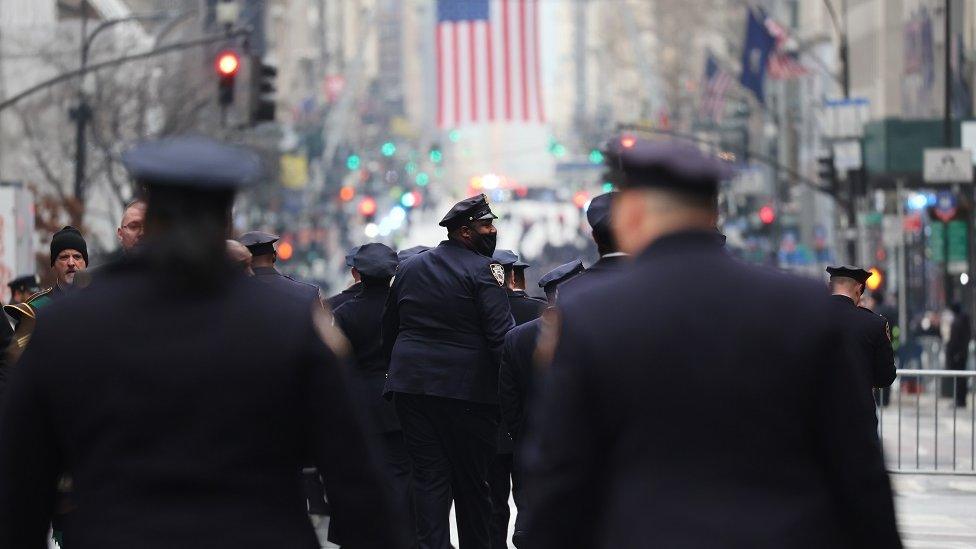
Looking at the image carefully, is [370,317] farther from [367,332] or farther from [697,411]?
[697,411]

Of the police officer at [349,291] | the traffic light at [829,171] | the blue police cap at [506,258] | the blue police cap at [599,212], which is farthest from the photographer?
the traffic light at [829,171]

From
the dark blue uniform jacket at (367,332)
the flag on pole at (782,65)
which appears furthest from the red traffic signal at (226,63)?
the flag on pole at (782,65)

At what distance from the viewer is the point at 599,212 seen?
346 inches

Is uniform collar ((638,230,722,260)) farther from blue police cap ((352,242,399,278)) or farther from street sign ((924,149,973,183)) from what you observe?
street sign ((924,149,973,183))

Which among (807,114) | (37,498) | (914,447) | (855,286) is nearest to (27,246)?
(914,447)

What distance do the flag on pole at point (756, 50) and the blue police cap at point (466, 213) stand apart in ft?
142

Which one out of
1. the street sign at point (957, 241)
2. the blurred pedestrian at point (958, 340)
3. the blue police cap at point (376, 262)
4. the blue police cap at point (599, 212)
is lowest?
the blurred pedestrian at point (958, 340)

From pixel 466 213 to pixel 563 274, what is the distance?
578 mm

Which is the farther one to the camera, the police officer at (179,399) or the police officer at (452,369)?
the police officer at (452,369)

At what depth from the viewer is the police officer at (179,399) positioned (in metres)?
4.18

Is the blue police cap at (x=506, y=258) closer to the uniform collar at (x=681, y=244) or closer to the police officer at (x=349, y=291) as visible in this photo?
the police officer at (x=349, y=291)

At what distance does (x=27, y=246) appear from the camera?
27.1 meters

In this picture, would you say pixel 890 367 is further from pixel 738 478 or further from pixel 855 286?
pixel 738 478

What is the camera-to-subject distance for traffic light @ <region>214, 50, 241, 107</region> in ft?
88.5
